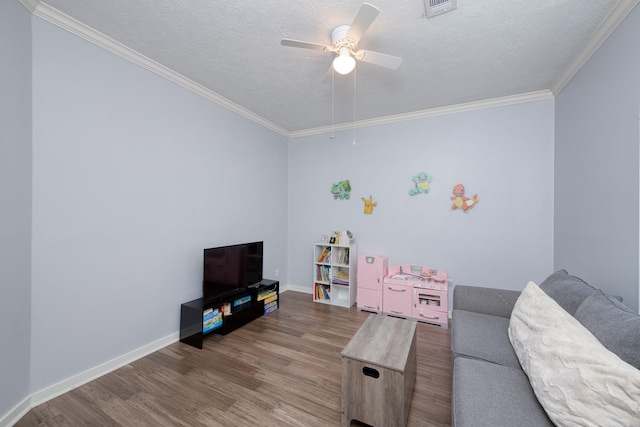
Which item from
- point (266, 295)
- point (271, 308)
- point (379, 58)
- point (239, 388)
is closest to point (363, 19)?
point (379, 58)

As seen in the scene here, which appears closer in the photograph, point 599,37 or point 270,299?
point 599,37

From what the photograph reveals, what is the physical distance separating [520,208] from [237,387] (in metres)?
3.32

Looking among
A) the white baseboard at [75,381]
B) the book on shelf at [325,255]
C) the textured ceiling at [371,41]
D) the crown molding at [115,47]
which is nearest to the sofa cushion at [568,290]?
the textured ceiling at [371,41]

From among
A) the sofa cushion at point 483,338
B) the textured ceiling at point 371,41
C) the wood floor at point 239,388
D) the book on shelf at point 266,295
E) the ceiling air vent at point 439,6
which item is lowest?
the wood floor at point 239,388

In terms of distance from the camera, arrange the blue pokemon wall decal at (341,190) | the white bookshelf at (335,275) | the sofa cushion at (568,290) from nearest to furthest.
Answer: the sofa cushion at (568,290) → the white bookshelf at (335,275) → the blue pokemon wall decal at (341,190)

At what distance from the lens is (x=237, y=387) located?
6.02ft

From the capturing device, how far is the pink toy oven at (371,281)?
127 inches

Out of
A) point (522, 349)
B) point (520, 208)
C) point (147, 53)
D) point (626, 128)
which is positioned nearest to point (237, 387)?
point (522, 349)

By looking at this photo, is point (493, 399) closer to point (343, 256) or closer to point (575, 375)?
point (575, 375)

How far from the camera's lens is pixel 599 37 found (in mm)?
1804

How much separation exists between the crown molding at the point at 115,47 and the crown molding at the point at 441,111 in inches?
54.1

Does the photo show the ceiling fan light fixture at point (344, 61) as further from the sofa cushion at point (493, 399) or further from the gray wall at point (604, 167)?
the sofa cushion at point (493, 399)

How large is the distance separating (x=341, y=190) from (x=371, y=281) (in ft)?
4.52

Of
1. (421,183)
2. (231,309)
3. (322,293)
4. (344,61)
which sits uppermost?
(344,61)
